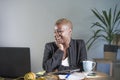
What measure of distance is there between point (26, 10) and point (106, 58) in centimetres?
148

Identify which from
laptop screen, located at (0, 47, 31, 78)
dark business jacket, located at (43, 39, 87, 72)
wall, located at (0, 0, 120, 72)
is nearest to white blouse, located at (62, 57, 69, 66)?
dark business jacket, located at (43, 39, 87, 72)

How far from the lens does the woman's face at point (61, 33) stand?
1882 millimetres

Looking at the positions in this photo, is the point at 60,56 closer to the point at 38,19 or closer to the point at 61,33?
the point at 61,33

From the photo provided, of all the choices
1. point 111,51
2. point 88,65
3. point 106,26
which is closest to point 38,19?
point 106,26

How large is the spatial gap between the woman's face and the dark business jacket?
10 centimetres

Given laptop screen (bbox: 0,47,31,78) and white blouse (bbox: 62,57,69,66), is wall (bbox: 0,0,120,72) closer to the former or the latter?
white blouse (bbox: 62,57,69,66)

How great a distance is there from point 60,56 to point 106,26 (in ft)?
4.64

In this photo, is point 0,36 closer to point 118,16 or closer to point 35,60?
point 35,60

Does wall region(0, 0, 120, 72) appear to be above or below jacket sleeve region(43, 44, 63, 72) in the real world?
above

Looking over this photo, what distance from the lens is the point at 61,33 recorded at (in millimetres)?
1903

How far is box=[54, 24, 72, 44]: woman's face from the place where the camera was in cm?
188

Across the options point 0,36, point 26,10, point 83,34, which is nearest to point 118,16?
point 83,34

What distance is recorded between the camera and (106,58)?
295 centimetres

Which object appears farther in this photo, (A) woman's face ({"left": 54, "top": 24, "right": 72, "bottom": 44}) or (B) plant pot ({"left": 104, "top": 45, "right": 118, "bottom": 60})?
(B) plant pot ({"left": 104, "top": 45, "right": 118, "bottom": 60})
